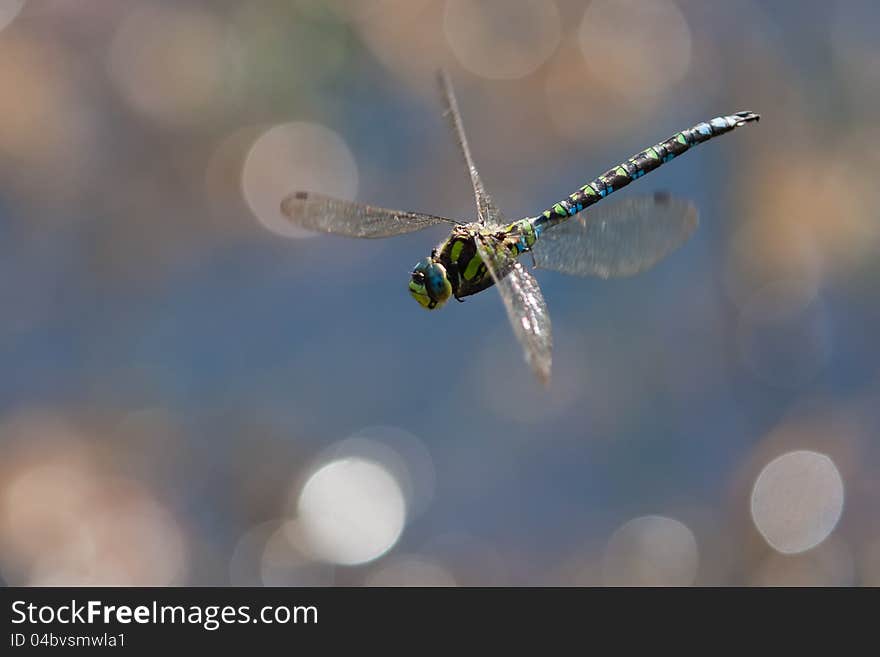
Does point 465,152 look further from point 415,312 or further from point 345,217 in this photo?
point 415,312

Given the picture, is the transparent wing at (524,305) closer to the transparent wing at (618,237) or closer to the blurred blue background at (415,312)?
the transparent wing at (618,237)

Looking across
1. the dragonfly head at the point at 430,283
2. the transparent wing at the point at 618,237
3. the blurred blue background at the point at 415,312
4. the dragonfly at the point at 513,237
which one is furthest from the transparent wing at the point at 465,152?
the blurred blue background at the point at 415,312

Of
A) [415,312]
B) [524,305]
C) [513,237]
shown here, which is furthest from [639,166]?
[415,312]

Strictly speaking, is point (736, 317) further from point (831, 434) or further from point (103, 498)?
point (103, 498)

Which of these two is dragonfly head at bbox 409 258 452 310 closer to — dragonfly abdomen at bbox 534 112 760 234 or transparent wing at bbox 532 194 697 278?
transparent wing at bbox 532 194 697 278

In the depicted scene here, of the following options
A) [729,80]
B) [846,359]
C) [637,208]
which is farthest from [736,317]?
[637,208]

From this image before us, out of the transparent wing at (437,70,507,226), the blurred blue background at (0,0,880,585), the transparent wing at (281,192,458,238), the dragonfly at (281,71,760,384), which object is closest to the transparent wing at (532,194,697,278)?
the dragonfly at (281,71,760,384)
